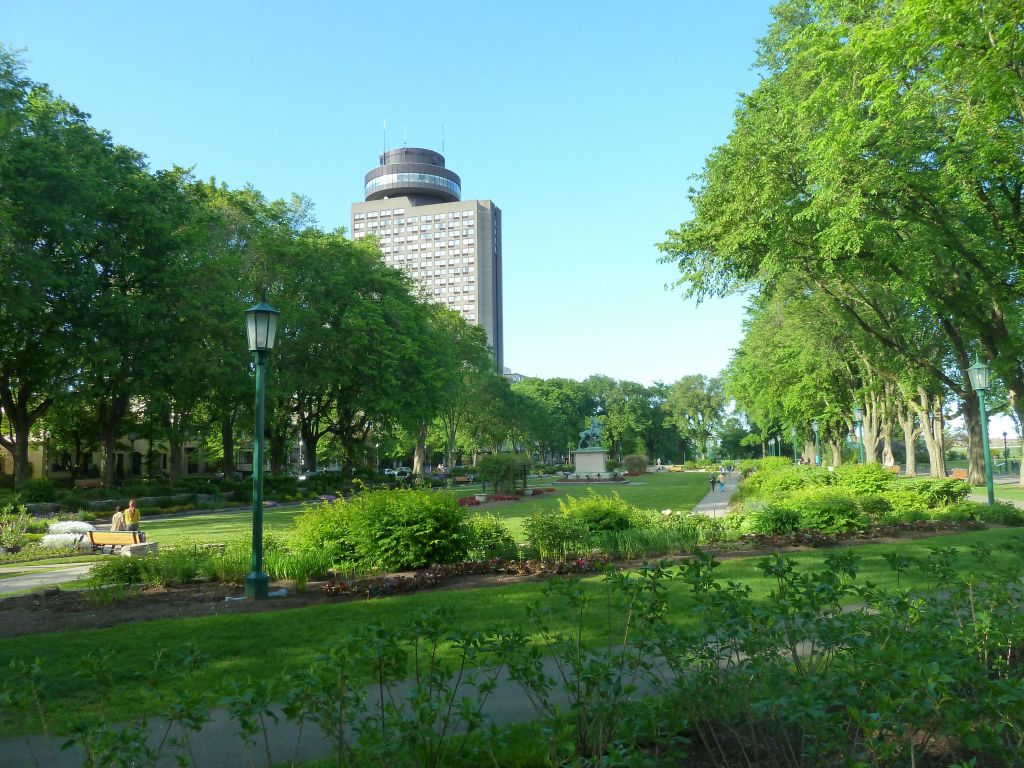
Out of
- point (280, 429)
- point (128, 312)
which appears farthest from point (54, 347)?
point (280, 429)

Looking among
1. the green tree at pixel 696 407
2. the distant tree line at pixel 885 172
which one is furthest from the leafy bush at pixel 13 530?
the green tree at pixel 696 407

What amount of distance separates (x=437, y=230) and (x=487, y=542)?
14742 centimetres

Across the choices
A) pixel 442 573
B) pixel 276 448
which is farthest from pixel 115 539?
pixel 276 448

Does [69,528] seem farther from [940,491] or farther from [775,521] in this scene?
[940,491]

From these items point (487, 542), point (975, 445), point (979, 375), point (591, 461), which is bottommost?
point (591, 461)

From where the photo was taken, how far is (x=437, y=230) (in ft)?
508

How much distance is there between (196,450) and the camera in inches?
2719

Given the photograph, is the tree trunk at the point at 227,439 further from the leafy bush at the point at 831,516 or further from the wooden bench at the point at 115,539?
the leafy bush at the point at 831,516

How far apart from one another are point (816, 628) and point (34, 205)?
30.2 m

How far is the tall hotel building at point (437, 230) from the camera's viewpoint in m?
154

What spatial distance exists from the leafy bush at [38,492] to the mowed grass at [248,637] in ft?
85.4

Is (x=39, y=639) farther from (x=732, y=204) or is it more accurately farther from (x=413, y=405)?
(x=413, y=405)

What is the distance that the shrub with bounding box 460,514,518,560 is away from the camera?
40.6 ft

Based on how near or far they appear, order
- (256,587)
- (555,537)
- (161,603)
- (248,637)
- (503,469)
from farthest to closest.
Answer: (503,469) < (555,537) < (256,587) < (161,603) < (248,637)
